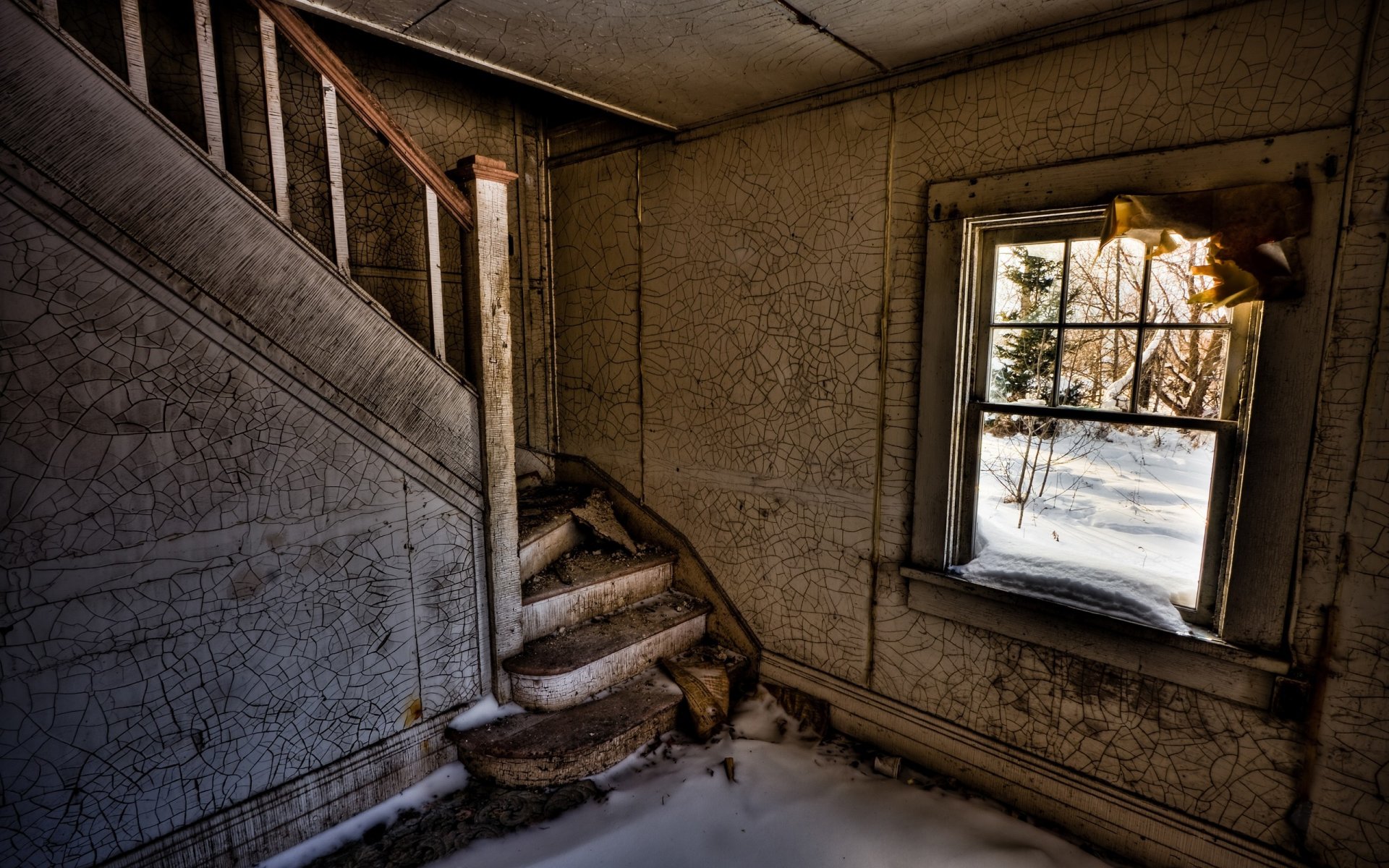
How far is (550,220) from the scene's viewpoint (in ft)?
12.8

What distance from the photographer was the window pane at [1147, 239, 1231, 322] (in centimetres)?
200

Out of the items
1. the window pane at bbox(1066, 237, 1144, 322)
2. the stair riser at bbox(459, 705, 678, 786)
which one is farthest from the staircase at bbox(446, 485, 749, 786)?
the window pane at bbox(1066, 237, 1144, 322)

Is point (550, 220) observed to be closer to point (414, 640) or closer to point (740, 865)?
point (414, 640)

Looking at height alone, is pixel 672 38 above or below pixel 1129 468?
above

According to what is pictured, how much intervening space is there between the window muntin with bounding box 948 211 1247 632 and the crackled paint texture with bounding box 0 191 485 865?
7.54ft

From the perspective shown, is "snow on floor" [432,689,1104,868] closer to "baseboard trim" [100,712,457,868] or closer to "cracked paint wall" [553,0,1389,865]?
"cracked paint wall" [553,0,1389,865]

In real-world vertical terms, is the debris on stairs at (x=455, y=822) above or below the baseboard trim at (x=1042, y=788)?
below

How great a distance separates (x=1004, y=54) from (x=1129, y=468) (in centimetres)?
152

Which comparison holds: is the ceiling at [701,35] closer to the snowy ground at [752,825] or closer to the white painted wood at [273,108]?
the white painted wood at [273,108]

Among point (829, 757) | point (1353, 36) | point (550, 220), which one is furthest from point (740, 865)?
point (550, 220)

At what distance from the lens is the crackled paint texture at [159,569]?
1.72m

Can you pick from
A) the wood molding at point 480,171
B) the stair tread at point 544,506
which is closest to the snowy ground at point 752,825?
the stair tread at point 544,506

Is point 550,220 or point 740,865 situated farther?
point 550,220

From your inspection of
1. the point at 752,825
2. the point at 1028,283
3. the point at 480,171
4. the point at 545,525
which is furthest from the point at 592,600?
the point at 1028,283
